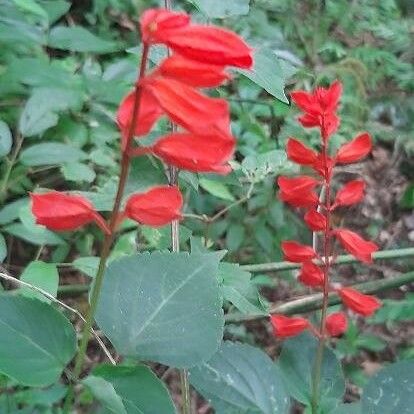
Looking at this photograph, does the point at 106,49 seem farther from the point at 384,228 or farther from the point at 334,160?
the point at 384,228

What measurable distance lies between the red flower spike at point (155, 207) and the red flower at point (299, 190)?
0.35m

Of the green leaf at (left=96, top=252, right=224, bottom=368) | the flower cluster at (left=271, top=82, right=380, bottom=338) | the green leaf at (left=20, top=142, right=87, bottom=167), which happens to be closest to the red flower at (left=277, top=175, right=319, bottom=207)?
the flower cluster at (left=271, top=82, right=380, bottom=338)

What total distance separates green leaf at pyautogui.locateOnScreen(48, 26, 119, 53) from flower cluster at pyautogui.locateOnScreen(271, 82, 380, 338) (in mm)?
669

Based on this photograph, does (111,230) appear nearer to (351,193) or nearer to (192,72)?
(192,72)

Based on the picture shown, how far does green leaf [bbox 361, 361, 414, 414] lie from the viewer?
0.89m

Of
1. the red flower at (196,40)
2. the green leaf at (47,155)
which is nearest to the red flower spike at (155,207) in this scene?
the red flower at (196,40)

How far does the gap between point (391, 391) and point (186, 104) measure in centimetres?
51

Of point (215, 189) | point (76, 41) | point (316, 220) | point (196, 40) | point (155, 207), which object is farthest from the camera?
point (215, 189)

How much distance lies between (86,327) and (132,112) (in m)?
0.17

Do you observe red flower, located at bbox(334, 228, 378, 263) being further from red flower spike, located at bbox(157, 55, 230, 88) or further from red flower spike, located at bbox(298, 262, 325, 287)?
red flower spike, located at bbox(157, 55, 230, 88)

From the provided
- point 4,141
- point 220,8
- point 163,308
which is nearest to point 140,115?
point 163,308

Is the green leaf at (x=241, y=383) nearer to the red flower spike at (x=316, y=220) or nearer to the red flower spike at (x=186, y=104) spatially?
the red flower spike at (x=316, y=220)

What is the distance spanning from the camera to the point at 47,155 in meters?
1.33

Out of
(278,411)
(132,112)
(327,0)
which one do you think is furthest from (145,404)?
(327,0)
